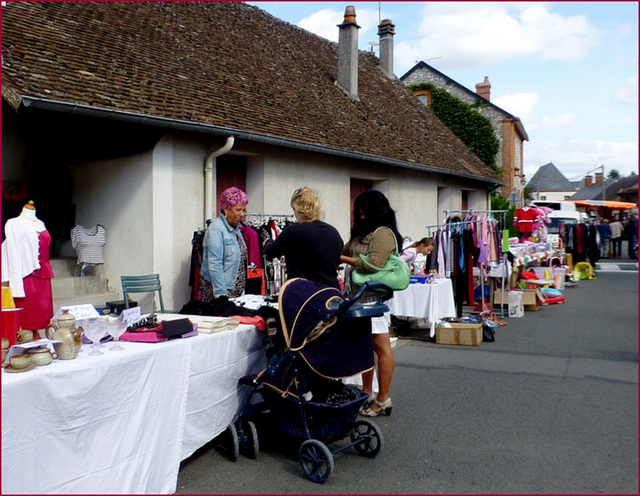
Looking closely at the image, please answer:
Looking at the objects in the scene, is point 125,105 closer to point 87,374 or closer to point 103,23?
point 103,23

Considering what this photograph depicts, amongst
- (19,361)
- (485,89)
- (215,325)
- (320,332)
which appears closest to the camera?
(19,361)

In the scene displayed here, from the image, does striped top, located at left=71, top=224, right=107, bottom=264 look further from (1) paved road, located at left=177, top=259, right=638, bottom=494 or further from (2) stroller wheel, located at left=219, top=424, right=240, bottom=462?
(2) stroller wheel, located at left=219, top=424, right=240, bottom=462

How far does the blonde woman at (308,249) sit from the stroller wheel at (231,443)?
3.87 ft

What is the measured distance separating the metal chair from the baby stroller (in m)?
3.55

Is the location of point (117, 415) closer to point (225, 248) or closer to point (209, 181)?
point (225, 248)

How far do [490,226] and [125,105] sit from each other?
6.31 m

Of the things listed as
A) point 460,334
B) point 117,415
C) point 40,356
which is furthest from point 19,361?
point 460,334

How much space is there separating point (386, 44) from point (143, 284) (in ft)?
51.8

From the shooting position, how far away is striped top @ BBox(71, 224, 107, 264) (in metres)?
7.71

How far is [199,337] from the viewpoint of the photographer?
3975mm

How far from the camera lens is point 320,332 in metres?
3.82

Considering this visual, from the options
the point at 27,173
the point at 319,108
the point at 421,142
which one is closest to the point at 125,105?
the point at 27,173

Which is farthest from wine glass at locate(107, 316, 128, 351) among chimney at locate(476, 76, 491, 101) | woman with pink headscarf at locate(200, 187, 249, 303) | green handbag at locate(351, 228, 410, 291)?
chimney at locate(476, 76, 491, 101)

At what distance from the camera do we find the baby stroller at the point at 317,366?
3.85m
